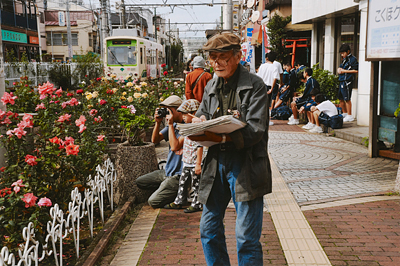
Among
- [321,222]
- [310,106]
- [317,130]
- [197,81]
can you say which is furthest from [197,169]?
[310,106]

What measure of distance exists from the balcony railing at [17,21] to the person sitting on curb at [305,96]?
27.1 metres

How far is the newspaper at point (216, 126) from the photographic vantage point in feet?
8.66

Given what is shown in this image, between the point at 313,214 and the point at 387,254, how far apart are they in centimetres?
122

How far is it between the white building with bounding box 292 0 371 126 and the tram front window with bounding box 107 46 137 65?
10.7 meters

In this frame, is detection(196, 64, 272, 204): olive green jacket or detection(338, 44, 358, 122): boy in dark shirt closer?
detection(196, 64, 272, 204): olive green jacket

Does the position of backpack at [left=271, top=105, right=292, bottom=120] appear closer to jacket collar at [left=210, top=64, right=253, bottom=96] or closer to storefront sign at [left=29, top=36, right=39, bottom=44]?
jacket collar at [left=210, top=64, right=253, bottom=96]

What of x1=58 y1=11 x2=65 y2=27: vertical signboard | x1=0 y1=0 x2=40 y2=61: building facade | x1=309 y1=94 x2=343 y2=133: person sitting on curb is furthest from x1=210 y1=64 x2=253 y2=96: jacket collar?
x1=58 y1=11 x2=65 y2=27: vertical signboard

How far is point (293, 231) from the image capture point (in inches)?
183

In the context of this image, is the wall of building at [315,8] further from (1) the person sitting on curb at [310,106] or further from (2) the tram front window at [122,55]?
(2) the tram front window at [122,55]

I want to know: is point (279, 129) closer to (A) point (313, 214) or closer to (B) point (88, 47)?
(A) point (313, 214)

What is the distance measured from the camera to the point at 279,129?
1223 cm

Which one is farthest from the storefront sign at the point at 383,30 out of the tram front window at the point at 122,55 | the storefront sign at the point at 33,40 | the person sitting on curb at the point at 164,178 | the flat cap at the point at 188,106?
the storefront sign at the point at 33,40

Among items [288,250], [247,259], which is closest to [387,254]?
[288,250]

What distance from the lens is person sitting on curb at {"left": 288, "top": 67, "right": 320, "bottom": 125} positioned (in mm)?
12227
